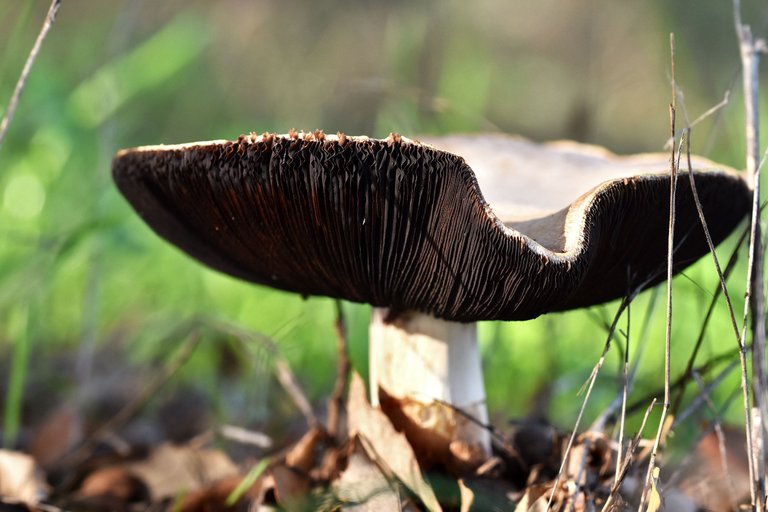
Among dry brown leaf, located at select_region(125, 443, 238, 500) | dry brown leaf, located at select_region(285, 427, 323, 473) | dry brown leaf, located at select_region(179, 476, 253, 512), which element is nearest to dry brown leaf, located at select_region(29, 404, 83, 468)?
dry brown leaf, located at select_region(125, 443, 238, 500)

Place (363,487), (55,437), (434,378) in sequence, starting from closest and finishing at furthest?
(363,487) → (434,378) → (55,437)

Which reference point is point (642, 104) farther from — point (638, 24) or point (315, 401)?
point (315, 401)

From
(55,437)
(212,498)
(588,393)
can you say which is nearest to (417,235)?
(588,393)

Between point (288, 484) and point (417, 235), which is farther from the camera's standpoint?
point (288, 484)

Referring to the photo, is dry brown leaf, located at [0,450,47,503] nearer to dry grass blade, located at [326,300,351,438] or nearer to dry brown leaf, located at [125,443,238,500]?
dry brown leaf, located at [125,443,238,500]

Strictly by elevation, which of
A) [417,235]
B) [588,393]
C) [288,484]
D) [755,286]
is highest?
Answer: [417,235]

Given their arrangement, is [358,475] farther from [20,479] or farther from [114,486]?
[20,479]

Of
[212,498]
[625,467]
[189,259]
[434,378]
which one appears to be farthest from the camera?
[189,259]

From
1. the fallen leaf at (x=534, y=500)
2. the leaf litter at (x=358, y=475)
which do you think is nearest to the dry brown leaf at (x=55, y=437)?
the leaf litter at (x=358, y=475)
